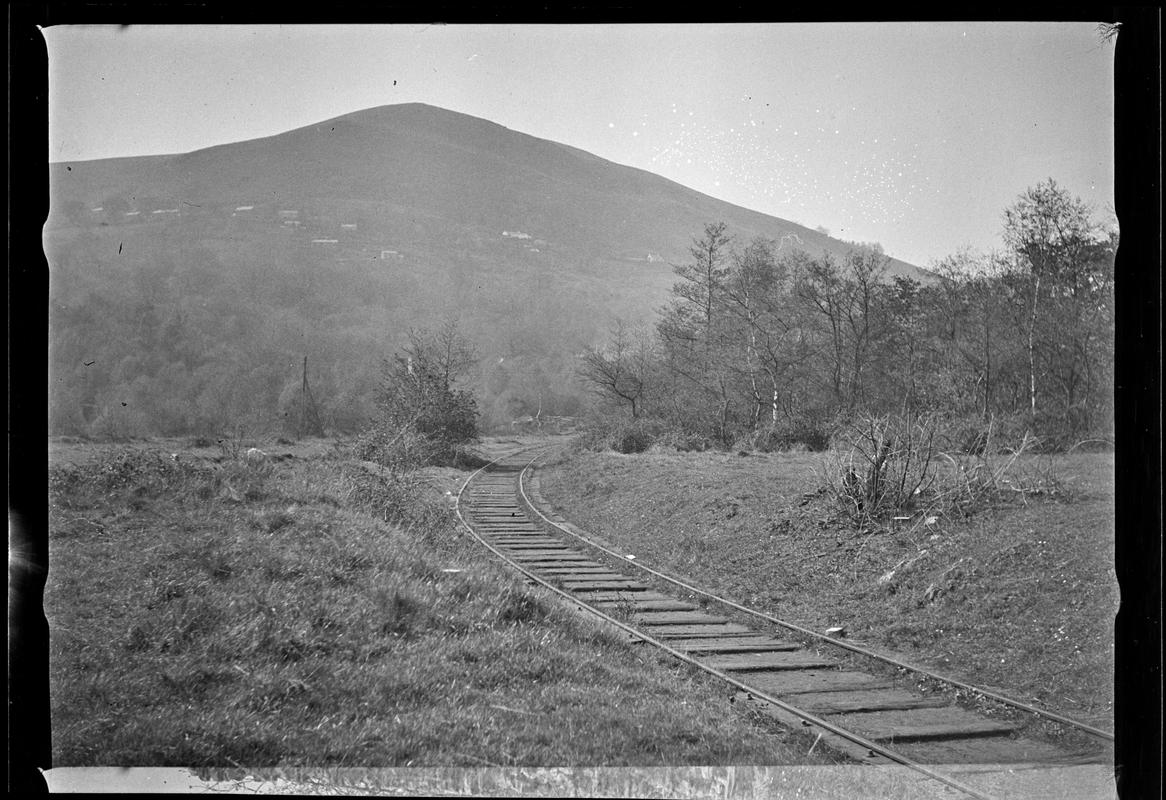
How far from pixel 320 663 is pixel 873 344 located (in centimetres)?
2091

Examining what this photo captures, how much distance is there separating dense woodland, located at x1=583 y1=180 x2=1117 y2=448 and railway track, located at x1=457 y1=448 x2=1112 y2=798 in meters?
3.50

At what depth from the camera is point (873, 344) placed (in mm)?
23016

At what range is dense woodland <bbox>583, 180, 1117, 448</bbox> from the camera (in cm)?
1311

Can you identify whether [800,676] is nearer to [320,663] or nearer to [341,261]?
[320,663]

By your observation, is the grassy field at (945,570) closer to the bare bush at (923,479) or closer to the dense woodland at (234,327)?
the bare bush at (923,479)

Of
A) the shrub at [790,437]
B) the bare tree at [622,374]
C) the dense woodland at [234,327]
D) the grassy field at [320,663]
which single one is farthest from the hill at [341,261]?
the shrub at [790,437]

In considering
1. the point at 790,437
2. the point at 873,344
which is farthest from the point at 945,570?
the point at 790,437

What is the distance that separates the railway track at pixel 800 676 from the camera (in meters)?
5.38

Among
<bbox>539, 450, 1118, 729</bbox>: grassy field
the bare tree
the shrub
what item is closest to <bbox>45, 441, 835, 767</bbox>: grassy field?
<bbox>539, 450, 1118, 729</bbox>: grassy field

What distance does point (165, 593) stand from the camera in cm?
645

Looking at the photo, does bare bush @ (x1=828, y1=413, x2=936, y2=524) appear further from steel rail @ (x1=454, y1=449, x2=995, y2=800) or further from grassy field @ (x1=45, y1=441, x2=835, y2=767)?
grassy field @ (x1=45, y1=441, x2=835, y2=767)

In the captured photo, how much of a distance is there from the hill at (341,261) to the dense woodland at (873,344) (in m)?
2.38
